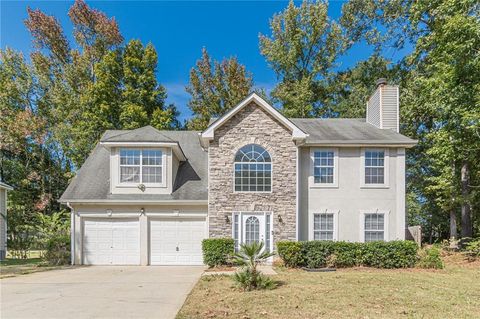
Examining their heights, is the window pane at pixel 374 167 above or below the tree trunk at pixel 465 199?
above

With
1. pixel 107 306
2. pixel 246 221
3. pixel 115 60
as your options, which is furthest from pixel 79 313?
pixel 115 60

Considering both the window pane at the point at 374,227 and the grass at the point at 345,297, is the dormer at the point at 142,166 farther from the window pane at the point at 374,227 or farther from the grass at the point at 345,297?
the window pane at the point at 374,227

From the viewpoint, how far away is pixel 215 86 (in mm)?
29266

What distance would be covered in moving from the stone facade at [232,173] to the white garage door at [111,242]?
369 centimetres

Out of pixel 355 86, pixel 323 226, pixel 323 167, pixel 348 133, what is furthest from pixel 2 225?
pixel 355 86

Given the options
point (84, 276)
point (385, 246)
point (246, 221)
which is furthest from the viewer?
point (246, 221)

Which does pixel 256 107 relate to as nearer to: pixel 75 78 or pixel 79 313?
pixel 79 313

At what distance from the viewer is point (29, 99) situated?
2752 centimetres

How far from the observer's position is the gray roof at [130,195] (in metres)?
14.4

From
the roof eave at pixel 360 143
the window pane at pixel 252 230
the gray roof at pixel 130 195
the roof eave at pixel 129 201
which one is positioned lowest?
the window pane at pixel 252 230

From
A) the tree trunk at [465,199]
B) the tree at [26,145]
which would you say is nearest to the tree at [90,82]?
the tree at [26,145]

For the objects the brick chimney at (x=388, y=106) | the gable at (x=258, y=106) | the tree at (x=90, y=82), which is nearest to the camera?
the gable at (x=258, y=106)

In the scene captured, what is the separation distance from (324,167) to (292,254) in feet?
14.3

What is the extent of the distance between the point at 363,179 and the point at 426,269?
168 inches
